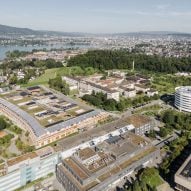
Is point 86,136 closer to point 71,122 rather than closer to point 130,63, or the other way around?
point 71,122

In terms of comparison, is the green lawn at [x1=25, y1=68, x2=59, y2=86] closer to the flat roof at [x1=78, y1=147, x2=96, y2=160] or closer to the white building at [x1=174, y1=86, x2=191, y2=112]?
the white building at [x1=174, y1=86, x2=191, y2=112]

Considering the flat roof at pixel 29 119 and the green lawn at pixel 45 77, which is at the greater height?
the flat roof at pixel 29 119

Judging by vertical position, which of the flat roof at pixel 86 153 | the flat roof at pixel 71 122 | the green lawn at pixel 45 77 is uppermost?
the flat roof at pixel 86 153

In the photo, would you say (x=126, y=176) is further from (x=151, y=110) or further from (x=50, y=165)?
(x=151, y=110)

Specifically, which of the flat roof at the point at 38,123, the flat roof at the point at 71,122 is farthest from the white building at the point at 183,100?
the flat roof at the point at 71,122

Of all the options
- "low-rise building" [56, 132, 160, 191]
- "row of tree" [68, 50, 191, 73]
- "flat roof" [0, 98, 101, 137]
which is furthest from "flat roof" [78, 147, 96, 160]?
"row of tree" [68, 50, 191, 73]

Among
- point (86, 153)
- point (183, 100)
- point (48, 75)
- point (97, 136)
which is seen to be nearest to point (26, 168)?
point (86, 153)

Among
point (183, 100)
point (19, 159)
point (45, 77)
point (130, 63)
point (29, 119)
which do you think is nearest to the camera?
point (19, 159)

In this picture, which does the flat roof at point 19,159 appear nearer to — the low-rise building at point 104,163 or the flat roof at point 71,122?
the low-rise building at point 104,163

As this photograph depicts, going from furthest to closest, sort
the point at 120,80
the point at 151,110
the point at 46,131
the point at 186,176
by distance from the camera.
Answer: the point at 120,80
the point at 151,110
the point at 46,131
the point at 186,176

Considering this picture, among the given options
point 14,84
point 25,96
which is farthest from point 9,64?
point 25,96

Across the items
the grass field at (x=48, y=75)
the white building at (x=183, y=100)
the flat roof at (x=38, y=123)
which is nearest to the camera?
the flat roof at (x=38, y=123)
